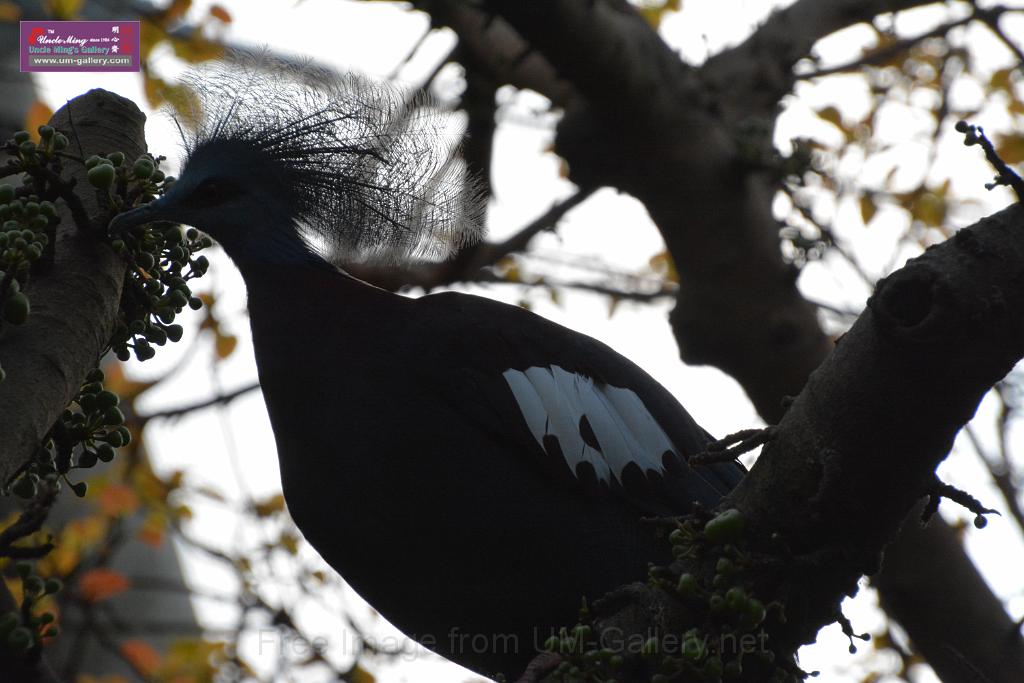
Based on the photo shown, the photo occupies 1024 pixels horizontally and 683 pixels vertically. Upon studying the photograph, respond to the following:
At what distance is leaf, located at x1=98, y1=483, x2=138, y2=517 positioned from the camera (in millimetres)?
5316

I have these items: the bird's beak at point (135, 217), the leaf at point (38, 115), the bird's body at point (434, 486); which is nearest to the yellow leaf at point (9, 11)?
the leaf at point (38, 115)

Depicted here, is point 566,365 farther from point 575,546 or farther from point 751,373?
point 751,373

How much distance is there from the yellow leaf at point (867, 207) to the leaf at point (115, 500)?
441 cm

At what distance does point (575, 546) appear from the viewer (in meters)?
2.48

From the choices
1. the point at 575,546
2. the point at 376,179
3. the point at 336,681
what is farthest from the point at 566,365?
the point at 336,681

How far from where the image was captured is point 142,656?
5445 mm

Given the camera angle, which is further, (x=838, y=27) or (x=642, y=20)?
(x=838, y=27)

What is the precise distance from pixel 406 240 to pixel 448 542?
3.29ft

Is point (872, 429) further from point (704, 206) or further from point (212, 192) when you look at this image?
point (704, 206)

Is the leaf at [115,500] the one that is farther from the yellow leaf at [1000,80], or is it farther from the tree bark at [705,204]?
the yellow leaf at [1000,80]

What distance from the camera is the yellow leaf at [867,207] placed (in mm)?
5996

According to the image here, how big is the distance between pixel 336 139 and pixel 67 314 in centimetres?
116

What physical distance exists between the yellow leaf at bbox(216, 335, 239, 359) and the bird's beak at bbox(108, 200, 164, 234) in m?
3.57

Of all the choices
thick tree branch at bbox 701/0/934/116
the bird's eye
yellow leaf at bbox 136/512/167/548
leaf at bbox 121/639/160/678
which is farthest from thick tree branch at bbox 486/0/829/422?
yellow leaf at bbox 136/512/167/548
